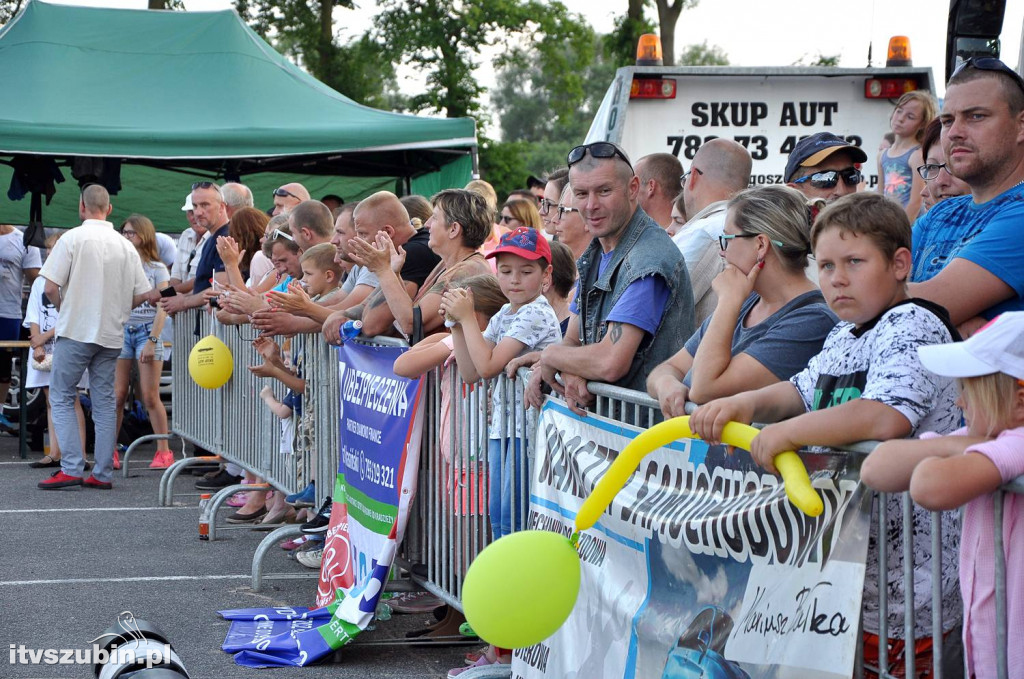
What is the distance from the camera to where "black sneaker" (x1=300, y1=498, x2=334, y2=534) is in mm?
6969

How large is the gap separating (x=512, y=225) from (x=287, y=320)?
82.6 inches

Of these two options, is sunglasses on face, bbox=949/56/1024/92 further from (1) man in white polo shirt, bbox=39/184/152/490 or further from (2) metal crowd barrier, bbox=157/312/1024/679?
(1) man in white polo shirt, bbox=39/184/152/490

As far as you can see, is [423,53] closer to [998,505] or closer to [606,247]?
[606,247]

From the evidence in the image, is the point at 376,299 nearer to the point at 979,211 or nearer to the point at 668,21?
the point at 979,211

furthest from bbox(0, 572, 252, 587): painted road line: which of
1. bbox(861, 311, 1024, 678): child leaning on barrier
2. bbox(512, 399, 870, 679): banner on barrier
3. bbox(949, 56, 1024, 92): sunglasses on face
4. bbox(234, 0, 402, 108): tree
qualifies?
bbox(234, 0, 402, 108): tree

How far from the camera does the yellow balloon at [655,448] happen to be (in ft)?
9.48

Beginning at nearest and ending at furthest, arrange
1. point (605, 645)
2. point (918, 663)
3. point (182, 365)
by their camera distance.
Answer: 1. point (918, 663)
2. point (605, 645)
3. point (182, 365)

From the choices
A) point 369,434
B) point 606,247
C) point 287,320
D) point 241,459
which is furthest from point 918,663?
point 241,459

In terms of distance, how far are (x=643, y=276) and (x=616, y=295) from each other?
191 millimetres

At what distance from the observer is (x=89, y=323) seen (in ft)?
35.0

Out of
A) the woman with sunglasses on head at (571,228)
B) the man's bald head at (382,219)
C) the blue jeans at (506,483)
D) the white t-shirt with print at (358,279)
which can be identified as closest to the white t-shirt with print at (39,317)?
the white t-shirt with print at (358,279)

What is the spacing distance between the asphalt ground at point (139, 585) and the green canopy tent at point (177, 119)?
173 inches

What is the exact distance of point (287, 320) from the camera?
738 cm

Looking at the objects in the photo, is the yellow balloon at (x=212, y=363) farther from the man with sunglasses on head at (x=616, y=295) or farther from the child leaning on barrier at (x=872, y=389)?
the child leaning on barrier at (x=872, y=389)
